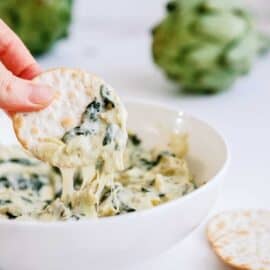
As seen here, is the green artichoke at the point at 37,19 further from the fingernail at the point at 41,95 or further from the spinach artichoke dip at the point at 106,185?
the fingernail at the point at 41,95

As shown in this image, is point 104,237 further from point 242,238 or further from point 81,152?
point 242,238

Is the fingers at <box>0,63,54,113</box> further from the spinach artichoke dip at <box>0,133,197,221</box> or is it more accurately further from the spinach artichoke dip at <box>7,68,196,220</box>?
the spinach artichoke dip at <box>0,133,197,221</box>

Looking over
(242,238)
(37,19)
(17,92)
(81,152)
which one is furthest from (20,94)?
(37,19)

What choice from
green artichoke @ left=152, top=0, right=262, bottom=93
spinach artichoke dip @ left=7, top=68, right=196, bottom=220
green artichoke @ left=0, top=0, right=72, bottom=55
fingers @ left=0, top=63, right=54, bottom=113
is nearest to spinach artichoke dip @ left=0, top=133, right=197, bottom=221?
spinach artichoke dip @ left=7, top=68, right=196, bottom=220

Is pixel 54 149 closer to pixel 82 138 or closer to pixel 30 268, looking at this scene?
pixel 82 138

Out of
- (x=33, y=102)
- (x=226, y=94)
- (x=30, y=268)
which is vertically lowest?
(x=226, y=94)

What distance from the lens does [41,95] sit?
1.02 meters

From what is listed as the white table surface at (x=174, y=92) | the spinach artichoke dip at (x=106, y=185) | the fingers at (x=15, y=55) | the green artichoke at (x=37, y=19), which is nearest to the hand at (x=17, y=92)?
the fingers at (x=15, y=55)

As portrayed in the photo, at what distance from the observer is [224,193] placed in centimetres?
131

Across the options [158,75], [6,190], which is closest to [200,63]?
[158,75]

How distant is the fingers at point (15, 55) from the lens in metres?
1.16

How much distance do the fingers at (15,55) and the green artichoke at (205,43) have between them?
624 millimetres

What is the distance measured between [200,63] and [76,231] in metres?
0.93

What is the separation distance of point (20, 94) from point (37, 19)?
3.23ft
